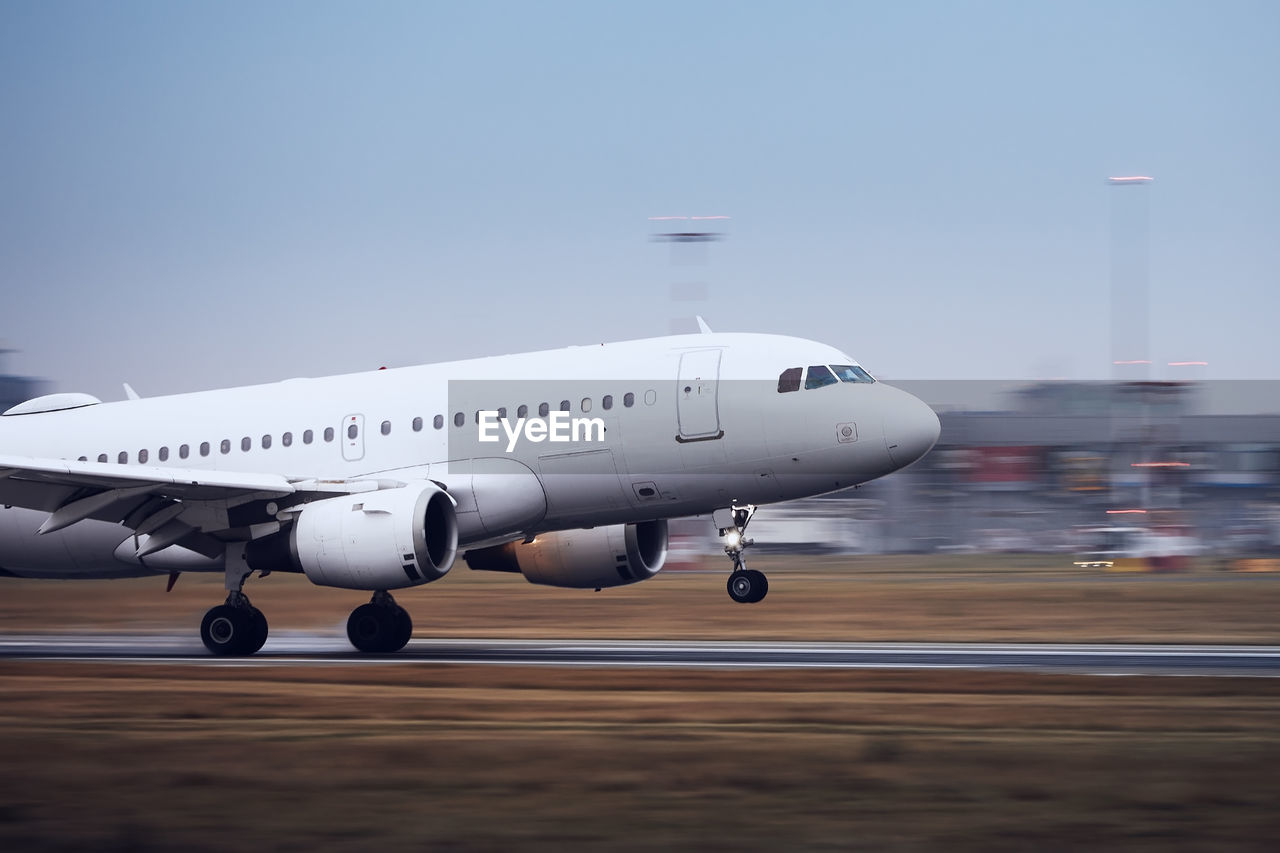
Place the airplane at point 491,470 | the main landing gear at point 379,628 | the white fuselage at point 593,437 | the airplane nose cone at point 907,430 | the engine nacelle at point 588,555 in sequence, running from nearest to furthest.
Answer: the airplane nose cone at point 907,430 → the airplane at point 491,470 → the white fuselage at point 593,437 → the main landing gear at point 379,628 → the engine nacelle at point 588,555

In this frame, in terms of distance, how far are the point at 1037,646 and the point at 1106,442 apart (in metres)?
50.9

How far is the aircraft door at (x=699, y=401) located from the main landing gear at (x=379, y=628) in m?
5.67

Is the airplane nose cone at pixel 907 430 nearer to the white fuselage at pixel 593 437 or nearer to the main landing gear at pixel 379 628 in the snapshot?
the white fuselage at pixel 593 437

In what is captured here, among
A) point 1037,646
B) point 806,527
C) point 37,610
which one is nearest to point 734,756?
point 1037,646

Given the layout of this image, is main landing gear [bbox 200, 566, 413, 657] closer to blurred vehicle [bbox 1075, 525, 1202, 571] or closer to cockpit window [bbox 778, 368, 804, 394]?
cockpit window [bbox 778, 368, 804, 394]

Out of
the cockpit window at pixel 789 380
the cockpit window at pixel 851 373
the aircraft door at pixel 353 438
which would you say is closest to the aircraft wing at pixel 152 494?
the aircraft door at pixel 353 438

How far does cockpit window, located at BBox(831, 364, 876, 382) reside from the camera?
20.9 meters

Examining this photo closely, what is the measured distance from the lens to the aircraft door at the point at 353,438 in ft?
75.2

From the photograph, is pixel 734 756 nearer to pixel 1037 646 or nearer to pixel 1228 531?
pixel 1037 646

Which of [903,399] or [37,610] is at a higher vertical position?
[903,399]

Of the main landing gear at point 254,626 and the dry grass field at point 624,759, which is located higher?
the dry grass field at point 624,759

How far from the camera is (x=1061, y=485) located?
69.4 meters

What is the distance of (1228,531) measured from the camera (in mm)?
60656

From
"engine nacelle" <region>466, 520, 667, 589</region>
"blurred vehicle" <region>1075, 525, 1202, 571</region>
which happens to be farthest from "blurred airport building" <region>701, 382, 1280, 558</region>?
"engine nacelle" <region>466, 520, 667, 589</region>
